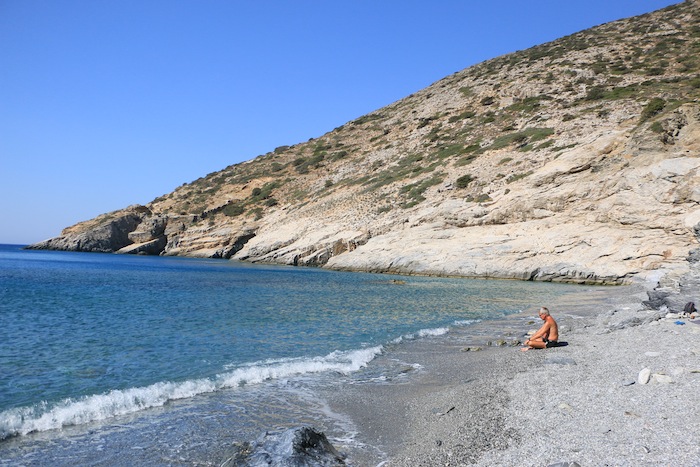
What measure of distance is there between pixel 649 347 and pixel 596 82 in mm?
62042

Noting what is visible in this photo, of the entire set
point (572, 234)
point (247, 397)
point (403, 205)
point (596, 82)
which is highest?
point (596, 82)

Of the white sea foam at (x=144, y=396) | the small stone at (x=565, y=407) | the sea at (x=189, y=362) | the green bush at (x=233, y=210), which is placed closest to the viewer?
the small stone at (x=565, y=407)

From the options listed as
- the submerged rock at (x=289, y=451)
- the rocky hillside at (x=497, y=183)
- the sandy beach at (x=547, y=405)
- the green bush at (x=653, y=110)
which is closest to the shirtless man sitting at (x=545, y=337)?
the sandy beach at (x=547, y=405)

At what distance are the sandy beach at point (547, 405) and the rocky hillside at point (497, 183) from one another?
13832 mm

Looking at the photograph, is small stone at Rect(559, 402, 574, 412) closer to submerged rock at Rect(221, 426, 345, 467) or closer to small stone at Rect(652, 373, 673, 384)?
small stone at Rect(652, 373, 673, 384)

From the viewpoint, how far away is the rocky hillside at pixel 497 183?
34.7 m

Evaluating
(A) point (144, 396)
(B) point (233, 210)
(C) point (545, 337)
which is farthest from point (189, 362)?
(B) point (233, 210)

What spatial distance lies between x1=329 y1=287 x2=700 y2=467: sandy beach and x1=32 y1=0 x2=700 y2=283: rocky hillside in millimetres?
13832

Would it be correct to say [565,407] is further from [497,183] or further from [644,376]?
[497,183]

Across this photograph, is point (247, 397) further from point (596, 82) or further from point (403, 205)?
point (596, 82)

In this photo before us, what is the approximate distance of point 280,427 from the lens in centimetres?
780

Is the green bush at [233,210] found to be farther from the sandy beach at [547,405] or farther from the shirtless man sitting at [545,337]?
the shirtless man sitting at [545,337]

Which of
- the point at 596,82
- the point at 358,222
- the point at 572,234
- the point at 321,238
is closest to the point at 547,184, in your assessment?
the point at 572,234

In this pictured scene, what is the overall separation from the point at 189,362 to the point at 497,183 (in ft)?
128
